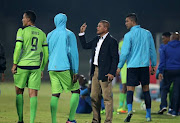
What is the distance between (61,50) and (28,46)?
0.60 metres

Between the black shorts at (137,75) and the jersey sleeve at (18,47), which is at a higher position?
the jersey sleeve at (18,47)

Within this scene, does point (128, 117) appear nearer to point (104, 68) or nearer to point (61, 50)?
point (104, 68)

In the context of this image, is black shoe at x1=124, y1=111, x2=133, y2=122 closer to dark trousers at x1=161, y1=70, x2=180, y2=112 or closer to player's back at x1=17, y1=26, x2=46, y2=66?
dark trousers at x1=161, y1=70, x2=180, y2=112

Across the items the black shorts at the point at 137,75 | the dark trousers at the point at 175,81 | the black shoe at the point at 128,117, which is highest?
the black shorts at the point at 137,75

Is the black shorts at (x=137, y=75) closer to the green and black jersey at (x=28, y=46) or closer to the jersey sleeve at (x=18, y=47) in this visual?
the green and black jersey at (x=28, y=46)

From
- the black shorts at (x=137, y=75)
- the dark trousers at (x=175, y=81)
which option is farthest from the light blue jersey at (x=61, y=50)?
the dark trousers at (x=175, y=81)

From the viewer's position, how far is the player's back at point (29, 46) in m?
8.81

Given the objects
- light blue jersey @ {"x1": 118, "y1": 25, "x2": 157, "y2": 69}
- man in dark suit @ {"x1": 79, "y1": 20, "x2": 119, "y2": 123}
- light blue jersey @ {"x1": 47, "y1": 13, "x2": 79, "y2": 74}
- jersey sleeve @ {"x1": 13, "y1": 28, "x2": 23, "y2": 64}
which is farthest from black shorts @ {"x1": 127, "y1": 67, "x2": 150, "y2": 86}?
jersey sleeve @ {"x1": 13, "y1": 28, "x2": 23, "y2": 64}

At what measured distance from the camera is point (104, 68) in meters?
9.16

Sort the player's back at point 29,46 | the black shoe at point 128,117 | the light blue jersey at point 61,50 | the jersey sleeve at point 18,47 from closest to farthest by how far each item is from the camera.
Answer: the jersey sleeve at point 18,47, the player's back at point 29,46, the light blue jersey at point 61,50, the black shoe at point 128,117

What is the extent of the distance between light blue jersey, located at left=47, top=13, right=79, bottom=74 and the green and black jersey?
0.26m

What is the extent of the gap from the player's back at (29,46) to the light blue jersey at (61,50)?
0.29 meters

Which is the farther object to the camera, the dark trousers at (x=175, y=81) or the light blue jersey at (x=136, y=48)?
the dark trousers at (x=175, y=81)

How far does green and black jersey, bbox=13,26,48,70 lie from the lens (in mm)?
8750
